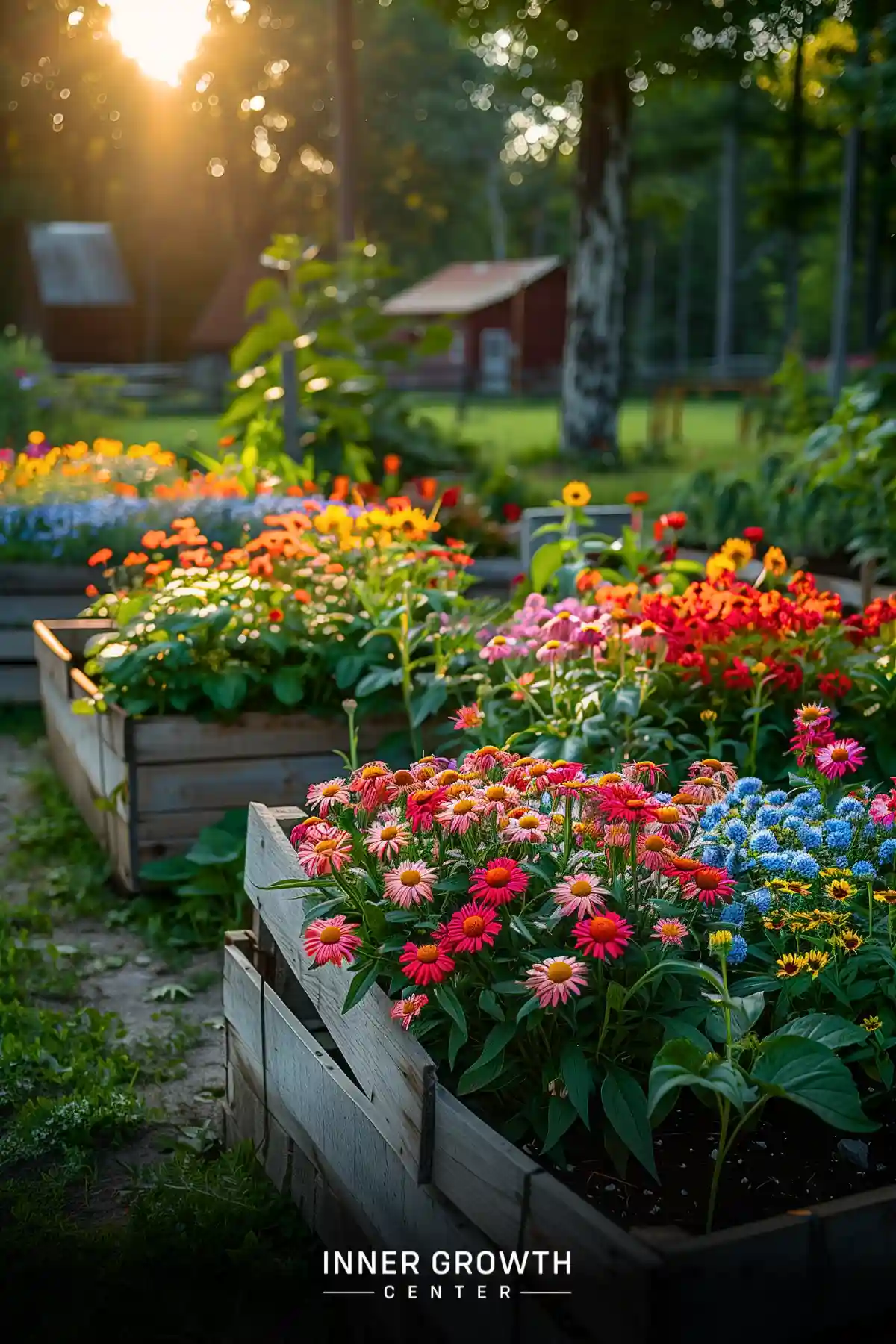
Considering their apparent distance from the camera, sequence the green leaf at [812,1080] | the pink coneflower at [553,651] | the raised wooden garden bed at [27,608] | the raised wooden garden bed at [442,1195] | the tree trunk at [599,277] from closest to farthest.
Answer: the raised wooden garden bed at [442,1195]
the green leaf at [812,1080]
the pink coneflower at [553,651]
the raised wooden garden bed at [27,608]
the tree trunk at [599,277]

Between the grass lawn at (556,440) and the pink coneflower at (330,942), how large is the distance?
226 inches

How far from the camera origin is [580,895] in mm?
1892

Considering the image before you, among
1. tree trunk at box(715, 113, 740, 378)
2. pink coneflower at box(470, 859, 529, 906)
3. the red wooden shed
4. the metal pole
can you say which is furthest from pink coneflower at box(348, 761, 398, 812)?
the red wooden shed

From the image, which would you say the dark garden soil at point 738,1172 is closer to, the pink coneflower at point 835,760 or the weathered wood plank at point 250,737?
the pink coneflower at point 835,760

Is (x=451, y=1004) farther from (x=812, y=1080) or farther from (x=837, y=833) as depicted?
(x=837, y=833)

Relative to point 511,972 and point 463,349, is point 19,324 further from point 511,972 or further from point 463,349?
point 511,972

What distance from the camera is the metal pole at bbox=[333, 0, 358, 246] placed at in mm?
13383

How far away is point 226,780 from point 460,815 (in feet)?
7.31

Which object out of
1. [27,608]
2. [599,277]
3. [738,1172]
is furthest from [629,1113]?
[599,277]

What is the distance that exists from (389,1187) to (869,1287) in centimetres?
70

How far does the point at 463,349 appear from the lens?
1700 inches

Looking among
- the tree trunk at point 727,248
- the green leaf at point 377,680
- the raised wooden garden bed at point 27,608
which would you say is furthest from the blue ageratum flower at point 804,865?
the tree trunk at point 727,248

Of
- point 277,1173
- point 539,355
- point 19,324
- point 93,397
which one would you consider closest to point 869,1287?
point 277,1173

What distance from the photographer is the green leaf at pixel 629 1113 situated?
1827 mm
